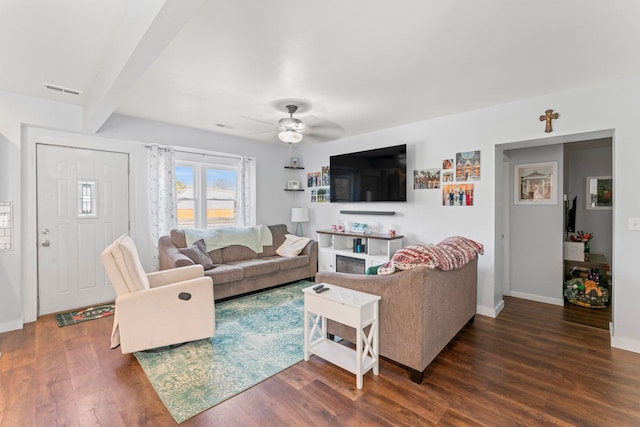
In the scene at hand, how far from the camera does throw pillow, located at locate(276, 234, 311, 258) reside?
15.9ft

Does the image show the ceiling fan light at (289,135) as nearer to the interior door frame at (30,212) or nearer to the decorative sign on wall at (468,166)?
the decorative sign on wall at (468,166)

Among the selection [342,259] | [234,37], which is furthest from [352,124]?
[234,37]

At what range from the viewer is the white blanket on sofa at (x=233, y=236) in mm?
4285

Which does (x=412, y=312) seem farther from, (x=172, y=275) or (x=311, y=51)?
(x=172, y=275)

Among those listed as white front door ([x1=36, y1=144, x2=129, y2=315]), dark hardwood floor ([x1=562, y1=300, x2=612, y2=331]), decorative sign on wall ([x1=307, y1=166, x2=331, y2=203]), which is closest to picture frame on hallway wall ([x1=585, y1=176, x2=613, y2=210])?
dark hardwood floor ([x1=562, y1=300, x2=612, y2=331])

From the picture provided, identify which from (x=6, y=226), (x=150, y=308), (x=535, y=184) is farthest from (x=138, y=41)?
(x=535, y=184)

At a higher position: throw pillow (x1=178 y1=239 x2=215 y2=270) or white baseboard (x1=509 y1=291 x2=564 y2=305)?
throw pillow (x1=178 y1=239 x2=215 y2=270)

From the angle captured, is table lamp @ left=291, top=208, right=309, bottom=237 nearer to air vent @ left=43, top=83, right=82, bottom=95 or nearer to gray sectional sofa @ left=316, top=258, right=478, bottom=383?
gray sectional sofa @ left=316, top=258, right=478, bottom=383

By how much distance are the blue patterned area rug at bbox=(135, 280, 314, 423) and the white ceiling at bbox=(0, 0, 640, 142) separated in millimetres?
2224

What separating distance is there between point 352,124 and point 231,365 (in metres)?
3.37

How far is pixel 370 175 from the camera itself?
4598mm

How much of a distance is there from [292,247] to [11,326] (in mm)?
3402

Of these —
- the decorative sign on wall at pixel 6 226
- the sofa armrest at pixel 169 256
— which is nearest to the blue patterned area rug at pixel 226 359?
the sofa armrest at pixel 169 256

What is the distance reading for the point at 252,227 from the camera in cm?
494
